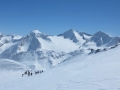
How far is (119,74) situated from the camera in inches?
715

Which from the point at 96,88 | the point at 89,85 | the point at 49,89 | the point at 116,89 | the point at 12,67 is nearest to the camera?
the point at 116,89

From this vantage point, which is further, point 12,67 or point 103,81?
point 12,67

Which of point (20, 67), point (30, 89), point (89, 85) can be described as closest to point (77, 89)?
point (89, 85)

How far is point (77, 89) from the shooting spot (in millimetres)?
15617

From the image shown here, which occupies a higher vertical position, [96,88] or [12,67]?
[12,67]

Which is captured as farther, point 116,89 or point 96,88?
point 96,88

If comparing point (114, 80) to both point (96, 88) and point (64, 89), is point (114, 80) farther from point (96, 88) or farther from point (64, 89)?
point (64, 89)

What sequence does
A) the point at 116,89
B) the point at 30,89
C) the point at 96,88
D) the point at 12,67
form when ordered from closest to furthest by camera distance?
the point at 116,89 → the point at 96,88 → the point at 30,89 → the point at 12,67

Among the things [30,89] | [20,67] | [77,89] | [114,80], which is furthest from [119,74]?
[20,67]

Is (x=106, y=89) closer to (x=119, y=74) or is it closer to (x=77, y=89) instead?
(x=77, y=89)

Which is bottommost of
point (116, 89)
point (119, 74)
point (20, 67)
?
point (116, 89)

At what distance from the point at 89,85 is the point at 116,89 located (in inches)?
107

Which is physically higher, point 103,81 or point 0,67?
point 0,67

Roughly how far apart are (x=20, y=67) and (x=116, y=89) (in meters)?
62.8
